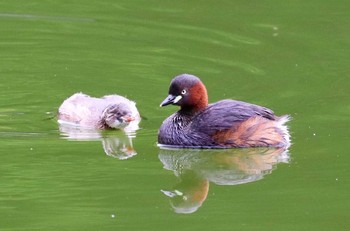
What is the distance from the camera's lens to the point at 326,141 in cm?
948

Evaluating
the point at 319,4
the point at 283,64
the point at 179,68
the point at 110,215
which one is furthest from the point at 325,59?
the point at 110,215

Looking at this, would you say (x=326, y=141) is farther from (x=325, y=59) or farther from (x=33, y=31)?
(x=33, y=31)

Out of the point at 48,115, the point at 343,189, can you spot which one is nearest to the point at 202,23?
the point at 48,115

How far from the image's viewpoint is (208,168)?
Answer: 9.00 metres

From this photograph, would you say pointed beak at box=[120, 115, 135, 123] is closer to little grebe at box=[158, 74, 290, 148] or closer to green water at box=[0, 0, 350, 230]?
green water at box=[0, 0, 350, 230]

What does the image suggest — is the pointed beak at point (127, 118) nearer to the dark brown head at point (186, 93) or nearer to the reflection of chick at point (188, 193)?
the dark brown head at point (186, 93)

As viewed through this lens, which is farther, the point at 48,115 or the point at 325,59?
the point at 325,59

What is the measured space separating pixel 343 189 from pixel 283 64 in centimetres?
444

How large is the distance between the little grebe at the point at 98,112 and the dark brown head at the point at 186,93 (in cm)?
73

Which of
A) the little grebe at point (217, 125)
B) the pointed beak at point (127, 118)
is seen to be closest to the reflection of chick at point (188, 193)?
the little grebe at point (217, 125)

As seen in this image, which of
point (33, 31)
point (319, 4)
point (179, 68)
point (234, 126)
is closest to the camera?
point (234, 126)

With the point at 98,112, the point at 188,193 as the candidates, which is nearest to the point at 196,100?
the point at 98,112

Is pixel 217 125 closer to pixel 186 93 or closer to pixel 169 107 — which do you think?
pixel 186 93

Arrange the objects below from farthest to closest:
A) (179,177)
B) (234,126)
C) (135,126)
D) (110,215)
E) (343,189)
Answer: (135,126)
(234,126)
(179,177)
(343,189)
(110,215)
